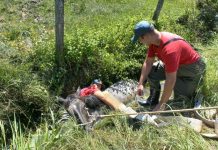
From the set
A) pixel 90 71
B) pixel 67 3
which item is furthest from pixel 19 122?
pixel 67 3

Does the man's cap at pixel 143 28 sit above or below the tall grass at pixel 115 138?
above

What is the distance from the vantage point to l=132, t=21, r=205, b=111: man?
4.93 m

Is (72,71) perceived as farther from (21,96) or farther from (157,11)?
(157,11)

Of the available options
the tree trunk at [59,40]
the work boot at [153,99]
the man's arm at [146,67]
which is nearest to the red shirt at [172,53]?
the man's arm at [146,67]

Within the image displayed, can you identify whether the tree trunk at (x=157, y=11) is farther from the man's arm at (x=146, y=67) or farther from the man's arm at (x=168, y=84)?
the man's arm at (x=168, y=84)

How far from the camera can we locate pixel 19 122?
521 centimetres

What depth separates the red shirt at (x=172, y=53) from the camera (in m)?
4.92

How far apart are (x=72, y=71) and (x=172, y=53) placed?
6.05ft

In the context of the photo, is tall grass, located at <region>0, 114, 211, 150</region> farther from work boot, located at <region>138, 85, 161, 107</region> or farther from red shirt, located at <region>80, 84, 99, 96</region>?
work boot, located at <region>138, 85, 161, 107</region>

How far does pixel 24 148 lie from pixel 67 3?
5.82m

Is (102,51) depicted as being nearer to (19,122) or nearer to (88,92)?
(88,92)

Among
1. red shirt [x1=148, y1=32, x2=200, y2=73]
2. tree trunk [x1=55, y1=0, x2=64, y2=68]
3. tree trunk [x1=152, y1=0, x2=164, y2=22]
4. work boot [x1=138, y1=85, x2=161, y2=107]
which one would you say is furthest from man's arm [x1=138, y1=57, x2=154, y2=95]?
tree trunk [x1=152, y1=0, x2=164, y2=22]

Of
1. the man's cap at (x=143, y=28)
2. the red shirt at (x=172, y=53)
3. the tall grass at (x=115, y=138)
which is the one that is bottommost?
the tall grass at (x=115, y=138)

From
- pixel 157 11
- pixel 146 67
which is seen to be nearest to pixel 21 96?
pixel 146 67
